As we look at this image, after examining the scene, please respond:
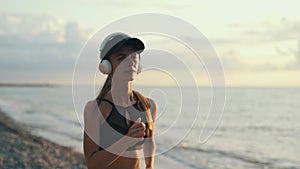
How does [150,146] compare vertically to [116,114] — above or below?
below

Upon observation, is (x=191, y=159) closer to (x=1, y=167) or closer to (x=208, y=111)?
(x=1, y=167)

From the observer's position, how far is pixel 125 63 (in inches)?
128

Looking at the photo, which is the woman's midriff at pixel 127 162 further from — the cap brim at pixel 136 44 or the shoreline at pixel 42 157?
the shoreline at pixel 42 157

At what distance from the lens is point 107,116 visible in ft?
10.8

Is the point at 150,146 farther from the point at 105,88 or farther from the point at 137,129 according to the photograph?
the point at 105,88

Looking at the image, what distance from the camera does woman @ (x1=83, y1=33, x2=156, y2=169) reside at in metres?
3.23

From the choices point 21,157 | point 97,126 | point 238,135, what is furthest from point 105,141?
point 238,135

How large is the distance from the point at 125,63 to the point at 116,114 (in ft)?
1.16

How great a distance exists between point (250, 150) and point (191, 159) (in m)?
6.70

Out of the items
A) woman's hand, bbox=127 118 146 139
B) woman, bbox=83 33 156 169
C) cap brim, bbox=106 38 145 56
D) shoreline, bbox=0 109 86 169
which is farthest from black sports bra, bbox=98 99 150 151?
shoreline, bbox=0 109 86 169

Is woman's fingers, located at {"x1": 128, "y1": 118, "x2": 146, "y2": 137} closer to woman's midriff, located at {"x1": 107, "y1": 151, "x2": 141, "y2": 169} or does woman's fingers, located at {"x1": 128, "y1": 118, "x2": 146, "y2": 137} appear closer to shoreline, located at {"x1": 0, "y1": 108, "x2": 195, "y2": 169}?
woman's midriff, located at {"x1": 107, "y1": 151, "x2": 141, "y2": 169}

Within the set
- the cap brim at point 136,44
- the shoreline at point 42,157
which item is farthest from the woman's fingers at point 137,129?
the shoreline at point 42,157

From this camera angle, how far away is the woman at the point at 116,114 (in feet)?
10.6

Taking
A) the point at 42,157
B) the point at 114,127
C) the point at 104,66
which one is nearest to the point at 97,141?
the point at 114,127
